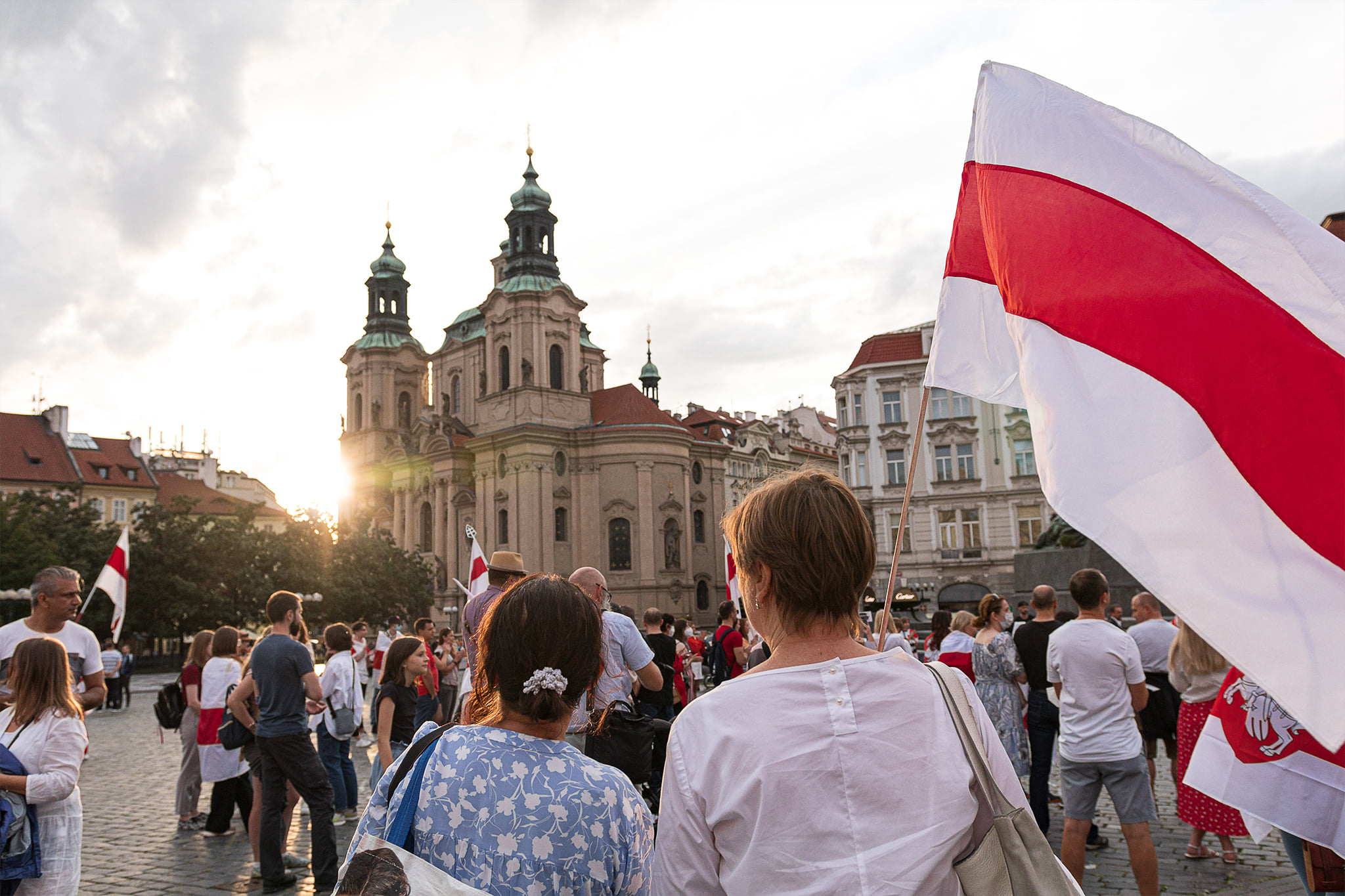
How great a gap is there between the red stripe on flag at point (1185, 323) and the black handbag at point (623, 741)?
3277mm

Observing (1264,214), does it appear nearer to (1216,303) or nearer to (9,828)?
(1216,303)

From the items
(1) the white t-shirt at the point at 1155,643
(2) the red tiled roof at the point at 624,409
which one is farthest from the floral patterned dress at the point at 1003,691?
(2) the red tiled roof at the point at 624,409

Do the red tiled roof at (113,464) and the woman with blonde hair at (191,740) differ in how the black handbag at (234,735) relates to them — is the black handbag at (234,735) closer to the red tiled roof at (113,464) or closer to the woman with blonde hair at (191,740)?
the woman with blonde hair at (191,740)

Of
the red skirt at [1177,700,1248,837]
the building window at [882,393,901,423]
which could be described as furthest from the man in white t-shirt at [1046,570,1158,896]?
the building window at [882,393,901,423]

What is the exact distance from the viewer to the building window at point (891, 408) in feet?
143

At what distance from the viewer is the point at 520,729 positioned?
103 inches

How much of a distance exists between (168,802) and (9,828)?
781 centimetres

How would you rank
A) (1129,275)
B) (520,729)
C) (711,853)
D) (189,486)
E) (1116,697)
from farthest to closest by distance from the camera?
(189,486), (1116,697), (1129,275), (520,729), (711,853)

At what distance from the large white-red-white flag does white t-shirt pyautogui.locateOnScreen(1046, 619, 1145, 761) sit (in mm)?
3119

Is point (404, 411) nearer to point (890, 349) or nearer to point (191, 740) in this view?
point (890, 349)

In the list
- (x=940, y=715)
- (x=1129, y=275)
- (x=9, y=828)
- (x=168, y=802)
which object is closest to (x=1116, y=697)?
(x=1129, y=275)

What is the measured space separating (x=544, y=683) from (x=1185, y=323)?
2.11m

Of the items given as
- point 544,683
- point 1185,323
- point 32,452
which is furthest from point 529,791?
point 32,452

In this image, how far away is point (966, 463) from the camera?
4244cm
